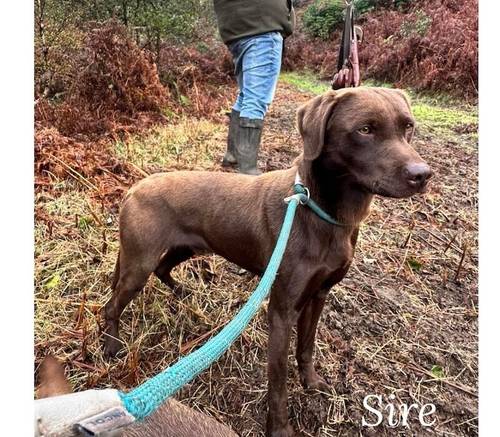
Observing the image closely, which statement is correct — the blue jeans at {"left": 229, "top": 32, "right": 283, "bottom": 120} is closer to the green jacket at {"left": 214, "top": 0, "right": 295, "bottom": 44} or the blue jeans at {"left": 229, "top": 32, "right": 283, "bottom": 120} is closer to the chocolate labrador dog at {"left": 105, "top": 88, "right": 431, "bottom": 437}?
the green jacket at {"left": 214, "top": 0, "right": 295, "bottom": 44}

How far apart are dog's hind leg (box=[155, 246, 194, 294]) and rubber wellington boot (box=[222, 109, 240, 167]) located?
1527 mm

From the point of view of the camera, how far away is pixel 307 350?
9.09 feet

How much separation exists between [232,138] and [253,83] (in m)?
0.55

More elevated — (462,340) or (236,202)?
(236,202)

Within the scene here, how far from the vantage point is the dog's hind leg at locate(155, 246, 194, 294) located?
9.99 ft

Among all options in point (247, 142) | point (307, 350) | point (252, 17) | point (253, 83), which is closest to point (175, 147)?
point (247, 142)

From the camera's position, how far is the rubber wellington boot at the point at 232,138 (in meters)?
4.30

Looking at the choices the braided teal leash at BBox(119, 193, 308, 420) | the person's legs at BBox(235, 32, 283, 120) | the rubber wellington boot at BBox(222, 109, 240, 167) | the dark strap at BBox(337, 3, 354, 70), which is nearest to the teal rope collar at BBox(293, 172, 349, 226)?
the braided teal leash at BBox(119, 193, 308, 420)

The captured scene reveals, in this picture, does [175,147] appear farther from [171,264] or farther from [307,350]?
[307,350]

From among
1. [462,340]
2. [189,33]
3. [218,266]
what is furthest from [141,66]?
[462,340]

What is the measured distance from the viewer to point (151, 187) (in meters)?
2.79

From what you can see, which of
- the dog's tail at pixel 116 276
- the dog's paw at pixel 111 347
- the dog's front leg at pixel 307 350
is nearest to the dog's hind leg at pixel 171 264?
the dog's tail at pixel 116 276
